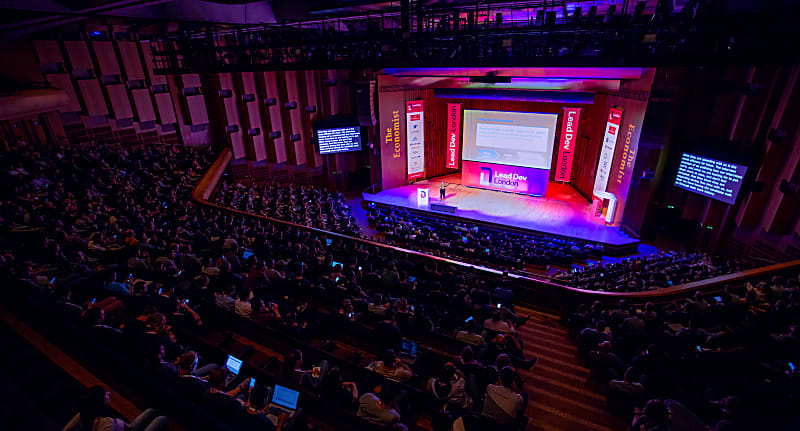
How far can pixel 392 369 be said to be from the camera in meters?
4.25

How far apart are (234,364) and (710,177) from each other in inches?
479

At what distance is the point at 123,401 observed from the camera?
344cm

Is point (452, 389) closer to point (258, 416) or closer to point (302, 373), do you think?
point (302, 373)

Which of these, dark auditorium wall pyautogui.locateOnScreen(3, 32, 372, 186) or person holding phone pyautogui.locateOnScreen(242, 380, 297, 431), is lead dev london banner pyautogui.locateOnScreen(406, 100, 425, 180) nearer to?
dark auditorium wall pyautogui.locateOnScreen(3, 32, 372, 186)

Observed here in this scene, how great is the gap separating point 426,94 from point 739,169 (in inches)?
500

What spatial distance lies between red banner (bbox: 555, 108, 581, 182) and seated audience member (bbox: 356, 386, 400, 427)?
51.5 ft

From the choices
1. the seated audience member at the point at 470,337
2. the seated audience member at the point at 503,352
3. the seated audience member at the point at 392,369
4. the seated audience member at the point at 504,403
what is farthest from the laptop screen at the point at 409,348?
the seated audience member at the point at 504,403

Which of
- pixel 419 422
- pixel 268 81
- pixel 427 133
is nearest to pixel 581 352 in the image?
pixel 419 422

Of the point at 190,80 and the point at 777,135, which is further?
the point at 190,80


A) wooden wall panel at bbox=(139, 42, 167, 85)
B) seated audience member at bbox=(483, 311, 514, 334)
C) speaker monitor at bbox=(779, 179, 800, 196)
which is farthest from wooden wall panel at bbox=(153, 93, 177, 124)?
speaker monitor at bbox=(779, 179, 800, 196)

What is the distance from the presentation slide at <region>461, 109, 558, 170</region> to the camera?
1539cm

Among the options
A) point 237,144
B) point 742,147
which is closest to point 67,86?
point 237,144

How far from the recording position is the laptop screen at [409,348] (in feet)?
15.9

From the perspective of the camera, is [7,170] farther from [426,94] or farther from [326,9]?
[426,94]
